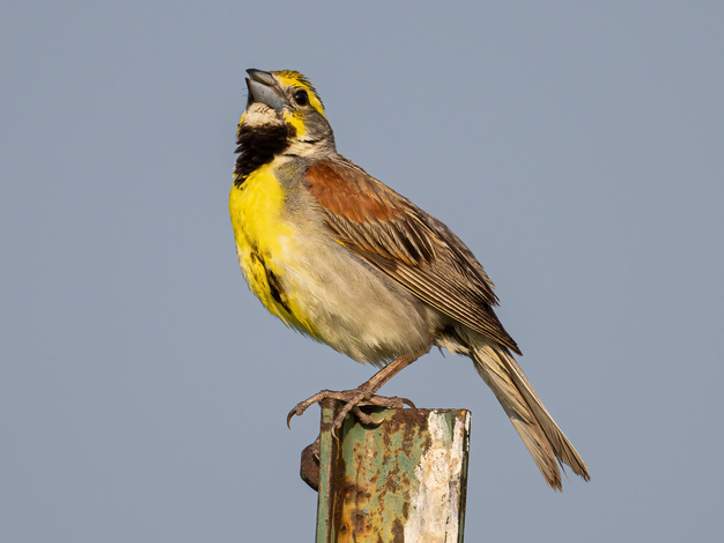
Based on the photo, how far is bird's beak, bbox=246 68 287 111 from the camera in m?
8.45

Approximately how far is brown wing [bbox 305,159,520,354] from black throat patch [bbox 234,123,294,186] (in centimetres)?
38

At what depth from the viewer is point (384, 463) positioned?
486cm

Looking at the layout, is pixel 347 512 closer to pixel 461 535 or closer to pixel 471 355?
pixel 461 535

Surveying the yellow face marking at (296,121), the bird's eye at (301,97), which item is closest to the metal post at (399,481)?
the yellow face marking at (296,121)

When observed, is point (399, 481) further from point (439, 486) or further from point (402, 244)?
point (402, 244)

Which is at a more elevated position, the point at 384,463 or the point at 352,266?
the point at 352,266

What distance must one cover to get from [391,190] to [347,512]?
13.4ft

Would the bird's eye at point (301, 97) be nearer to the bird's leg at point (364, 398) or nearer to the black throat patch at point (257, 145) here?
the black throat patch at point (257, 145)

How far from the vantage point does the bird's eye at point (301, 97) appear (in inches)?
341

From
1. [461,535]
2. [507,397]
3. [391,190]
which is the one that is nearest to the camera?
[461,535]

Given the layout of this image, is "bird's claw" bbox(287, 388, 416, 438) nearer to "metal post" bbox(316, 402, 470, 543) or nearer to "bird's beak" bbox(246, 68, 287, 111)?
"metal post" bbox(316, 402, 470, 543)

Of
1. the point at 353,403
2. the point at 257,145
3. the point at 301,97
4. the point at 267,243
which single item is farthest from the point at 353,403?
the point at 301,97

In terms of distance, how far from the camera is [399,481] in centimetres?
479

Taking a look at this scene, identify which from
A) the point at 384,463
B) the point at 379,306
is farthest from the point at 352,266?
the point at 384,463
